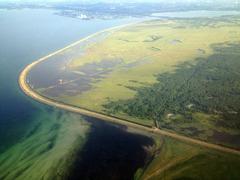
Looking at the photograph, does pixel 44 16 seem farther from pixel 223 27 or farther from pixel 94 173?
pixel 94 173

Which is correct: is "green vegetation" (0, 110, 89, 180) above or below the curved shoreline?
below

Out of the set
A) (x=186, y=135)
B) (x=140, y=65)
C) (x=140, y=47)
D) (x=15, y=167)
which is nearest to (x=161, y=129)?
(x=186, y=135)

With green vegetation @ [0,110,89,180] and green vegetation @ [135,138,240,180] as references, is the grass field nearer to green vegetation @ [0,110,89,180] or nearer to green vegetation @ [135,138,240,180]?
green vegetation @ [135,138,240,180]

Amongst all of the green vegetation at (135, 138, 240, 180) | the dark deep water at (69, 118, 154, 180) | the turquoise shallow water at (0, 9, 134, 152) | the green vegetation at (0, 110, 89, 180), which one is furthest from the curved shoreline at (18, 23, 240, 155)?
the green vegetation at (0, 110, 89, 180)

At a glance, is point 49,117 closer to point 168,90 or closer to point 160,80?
point 168,90

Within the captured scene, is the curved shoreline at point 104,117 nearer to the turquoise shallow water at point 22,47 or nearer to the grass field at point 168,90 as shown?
the grass field at point 168,90

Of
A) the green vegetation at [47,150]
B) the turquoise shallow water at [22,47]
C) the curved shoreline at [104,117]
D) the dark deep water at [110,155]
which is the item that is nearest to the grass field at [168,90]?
the green vegetation at [47,150]

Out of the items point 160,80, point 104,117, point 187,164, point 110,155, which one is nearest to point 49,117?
point 104,117
